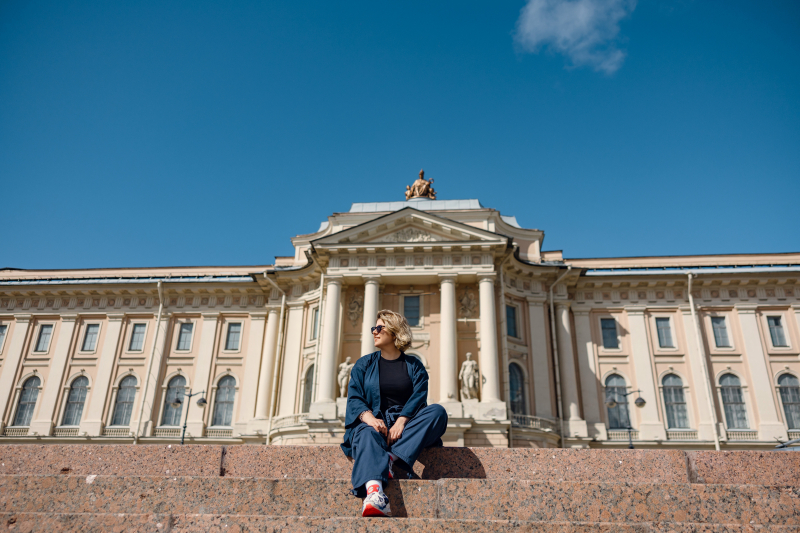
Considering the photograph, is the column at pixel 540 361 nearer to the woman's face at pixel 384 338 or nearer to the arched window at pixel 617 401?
the arched window at pixel 617 401

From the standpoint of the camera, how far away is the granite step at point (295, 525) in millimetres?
4316

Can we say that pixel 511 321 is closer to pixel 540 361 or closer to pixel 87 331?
pixel 540 361

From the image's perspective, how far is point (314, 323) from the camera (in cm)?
2819

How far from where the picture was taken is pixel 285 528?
451 cm

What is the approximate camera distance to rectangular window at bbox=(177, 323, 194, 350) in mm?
30844

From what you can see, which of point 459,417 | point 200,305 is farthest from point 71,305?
point 459,417

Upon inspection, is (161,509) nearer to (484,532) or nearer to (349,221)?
(484,532)

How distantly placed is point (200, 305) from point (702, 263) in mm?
26385

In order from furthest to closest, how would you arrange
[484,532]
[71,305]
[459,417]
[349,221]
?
[71,305] < [349,221] < [459,417] < [484,532]

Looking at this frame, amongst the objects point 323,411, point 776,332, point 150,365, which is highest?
point 776,332

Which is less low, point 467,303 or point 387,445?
point 467,303

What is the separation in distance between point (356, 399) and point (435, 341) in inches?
783

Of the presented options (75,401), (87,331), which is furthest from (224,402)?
(87,331)

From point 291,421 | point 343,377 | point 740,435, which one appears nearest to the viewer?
point 343,377
